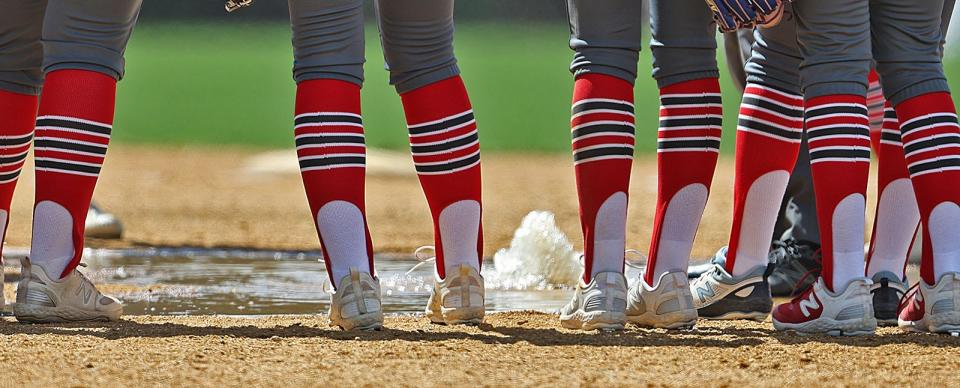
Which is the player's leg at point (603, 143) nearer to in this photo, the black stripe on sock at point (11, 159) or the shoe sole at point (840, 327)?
the shoe sole at point (840, 327)

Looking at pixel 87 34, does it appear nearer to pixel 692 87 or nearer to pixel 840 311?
pixel 692 87

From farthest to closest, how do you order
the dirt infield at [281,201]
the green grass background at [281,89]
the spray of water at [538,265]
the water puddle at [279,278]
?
the green grass background at [281,89] → the dirt infield at [281,201] → the spray of water at [538,265] → the water puddle at [279,278]

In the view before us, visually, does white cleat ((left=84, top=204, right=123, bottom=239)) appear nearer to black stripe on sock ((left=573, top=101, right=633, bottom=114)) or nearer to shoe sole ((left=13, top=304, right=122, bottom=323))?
shoe sole ((left=13, top=304, right=122, bottom=323))

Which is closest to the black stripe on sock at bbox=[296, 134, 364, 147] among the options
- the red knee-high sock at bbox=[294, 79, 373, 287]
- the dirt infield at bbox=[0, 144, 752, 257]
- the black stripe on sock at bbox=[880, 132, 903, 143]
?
the red knee-high sock at bbox=[294, 79, 373, 287]

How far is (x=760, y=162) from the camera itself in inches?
131

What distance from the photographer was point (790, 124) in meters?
3.32

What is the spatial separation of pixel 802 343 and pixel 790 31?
33.0 inches

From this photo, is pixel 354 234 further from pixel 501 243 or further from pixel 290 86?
pixel 290 86

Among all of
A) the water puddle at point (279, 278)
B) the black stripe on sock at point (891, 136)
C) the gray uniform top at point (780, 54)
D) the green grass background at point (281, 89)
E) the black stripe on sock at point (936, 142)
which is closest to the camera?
the black stripe on sock at point (936, 142)

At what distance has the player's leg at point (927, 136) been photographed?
296cm

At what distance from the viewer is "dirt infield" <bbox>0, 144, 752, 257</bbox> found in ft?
22.8

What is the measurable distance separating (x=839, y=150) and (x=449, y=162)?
0.89 metres

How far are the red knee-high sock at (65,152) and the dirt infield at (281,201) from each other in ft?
10.5

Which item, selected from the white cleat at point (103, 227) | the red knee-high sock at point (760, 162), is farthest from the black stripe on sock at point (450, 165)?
the white cleat at point (103, 227)
